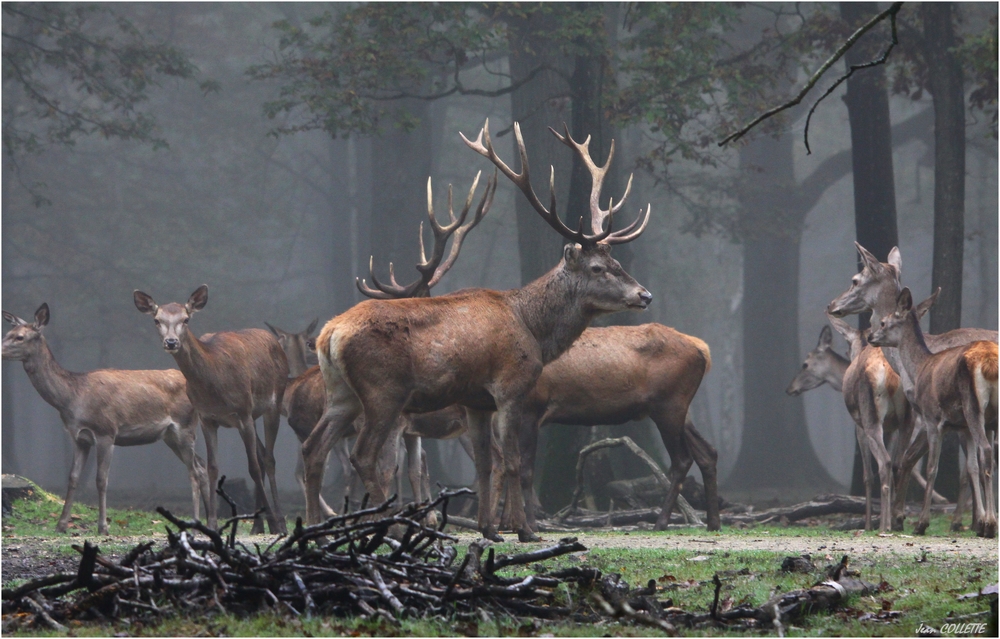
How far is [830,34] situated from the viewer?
54.3 ft

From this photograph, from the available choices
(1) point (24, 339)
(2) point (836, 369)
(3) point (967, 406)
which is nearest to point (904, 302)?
(3) point (967, 406)

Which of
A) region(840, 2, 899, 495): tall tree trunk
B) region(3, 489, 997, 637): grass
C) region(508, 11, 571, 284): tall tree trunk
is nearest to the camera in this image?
region(3, 489, 997, 637): grass

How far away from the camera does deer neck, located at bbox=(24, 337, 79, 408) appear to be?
1236 cm

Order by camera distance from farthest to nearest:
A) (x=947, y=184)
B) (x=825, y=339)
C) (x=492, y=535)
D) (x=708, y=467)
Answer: (x=825, y=339)
(x=947, y=184)
(x=708, y=467)
(x=492, y=535)

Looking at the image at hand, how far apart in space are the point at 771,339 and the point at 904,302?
14.0 metres

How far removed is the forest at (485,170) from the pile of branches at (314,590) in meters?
9.03

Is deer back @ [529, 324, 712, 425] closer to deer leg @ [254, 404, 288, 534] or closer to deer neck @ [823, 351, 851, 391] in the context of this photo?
deer leg @ [254, 404, 288, 534]

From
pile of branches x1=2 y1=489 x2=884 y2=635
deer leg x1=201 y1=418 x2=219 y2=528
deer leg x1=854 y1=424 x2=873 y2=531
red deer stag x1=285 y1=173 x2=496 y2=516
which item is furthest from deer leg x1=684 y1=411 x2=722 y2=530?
pile of branches x1=2 y1=489 x2=884 y2=635

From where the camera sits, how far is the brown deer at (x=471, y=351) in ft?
28.8

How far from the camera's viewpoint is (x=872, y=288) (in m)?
12.1

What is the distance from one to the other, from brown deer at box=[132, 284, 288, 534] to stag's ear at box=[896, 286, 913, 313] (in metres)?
6.31

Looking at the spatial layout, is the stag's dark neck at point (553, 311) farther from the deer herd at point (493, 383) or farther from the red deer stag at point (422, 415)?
the red deer stag at point (422, 415)

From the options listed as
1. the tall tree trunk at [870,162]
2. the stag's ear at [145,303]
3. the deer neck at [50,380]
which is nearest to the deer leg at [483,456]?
the stag's ear at [145,303]

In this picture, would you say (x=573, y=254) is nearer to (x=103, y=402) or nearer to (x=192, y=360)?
(x=192, y=360)
